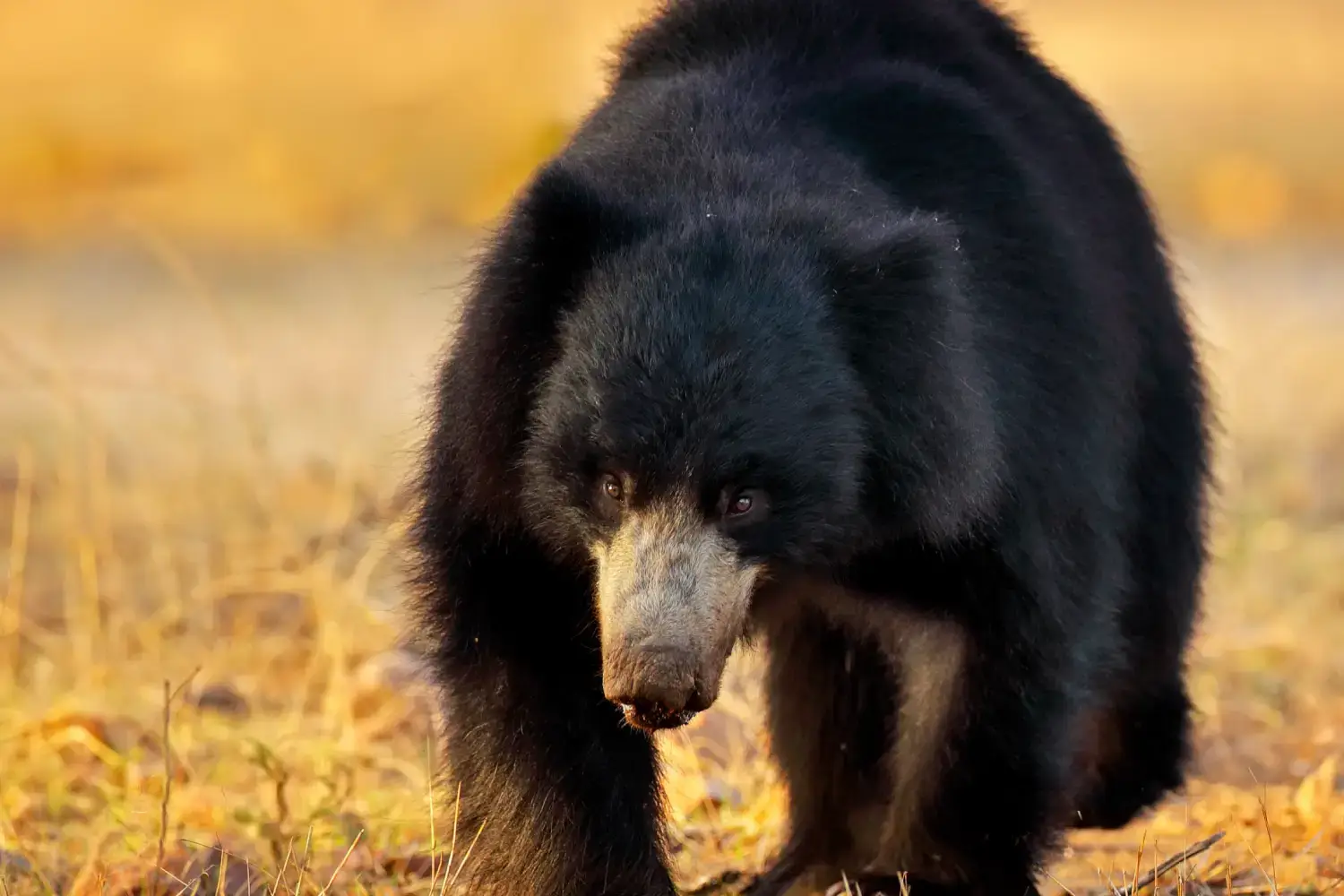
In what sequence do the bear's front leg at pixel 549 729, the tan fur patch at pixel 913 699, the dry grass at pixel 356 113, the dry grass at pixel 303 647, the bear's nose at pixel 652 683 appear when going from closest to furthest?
the bear's nose at pixel 652 683, the bear's front leg at pixel 549 729, the tan fur patch at pixel 913 699, the dry grass at pixel 303 647, the dry grass at pixel 356 113

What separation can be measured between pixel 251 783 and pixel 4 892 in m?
1.72

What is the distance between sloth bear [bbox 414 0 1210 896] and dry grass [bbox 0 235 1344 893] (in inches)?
12.2

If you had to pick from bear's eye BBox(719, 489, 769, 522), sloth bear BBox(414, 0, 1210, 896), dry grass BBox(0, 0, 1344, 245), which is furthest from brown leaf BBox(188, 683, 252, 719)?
dry grass BBox(0, 0, 1344, 245)

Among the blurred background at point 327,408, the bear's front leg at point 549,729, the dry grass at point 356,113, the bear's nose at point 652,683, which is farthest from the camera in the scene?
the dry grass at point 356,113

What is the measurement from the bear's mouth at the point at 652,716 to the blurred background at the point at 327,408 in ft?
1.79

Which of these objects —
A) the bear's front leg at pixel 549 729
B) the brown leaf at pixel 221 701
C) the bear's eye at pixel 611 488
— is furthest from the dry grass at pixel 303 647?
the bear's eye at pixel 611 488

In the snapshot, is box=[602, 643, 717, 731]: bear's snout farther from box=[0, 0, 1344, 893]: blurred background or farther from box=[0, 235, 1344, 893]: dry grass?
box=[0, 235, 1344, 893]: dry grass

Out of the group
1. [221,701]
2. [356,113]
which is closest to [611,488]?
[221,701]

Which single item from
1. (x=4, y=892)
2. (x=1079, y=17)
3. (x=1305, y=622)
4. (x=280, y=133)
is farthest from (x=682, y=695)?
(x=1079, y=17)

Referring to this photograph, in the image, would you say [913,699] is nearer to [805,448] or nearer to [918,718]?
[918,718]

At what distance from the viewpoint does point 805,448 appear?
10.6 feet

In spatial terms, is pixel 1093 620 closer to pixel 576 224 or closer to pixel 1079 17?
pixel 576 224

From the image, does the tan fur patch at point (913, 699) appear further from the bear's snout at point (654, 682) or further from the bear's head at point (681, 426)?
the bear's snout at point (654, 682)

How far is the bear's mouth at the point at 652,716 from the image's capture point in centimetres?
304
